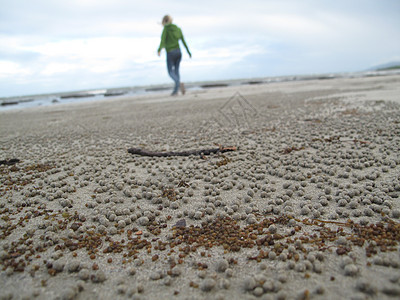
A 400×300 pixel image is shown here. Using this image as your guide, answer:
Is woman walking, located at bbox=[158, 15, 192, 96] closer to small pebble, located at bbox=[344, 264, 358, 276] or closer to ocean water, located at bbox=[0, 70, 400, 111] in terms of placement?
ocean water, located at bbox=[0, 70, 400, 111]

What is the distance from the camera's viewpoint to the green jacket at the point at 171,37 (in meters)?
16.8

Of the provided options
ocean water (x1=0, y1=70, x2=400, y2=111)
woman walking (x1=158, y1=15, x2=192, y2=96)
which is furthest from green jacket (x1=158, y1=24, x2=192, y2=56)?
ocean water (x1=0, y1=70, x2=400, y2=111)

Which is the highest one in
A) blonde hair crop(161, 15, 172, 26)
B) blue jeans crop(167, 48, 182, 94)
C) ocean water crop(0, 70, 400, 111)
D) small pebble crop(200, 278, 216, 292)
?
blonde hair crop(161, 15, 172, 26)

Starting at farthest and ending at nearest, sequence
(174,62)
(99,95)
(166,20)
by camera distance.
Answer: (99,95), (174,62), (166,20)

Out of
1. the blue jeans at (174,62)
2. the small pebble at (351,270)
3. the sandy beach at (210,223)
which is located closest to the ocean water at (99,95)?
the blue jeans at (174,62)

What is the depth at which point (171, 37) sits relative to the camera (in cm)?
1689

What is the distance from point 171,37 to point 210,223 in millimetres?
15967

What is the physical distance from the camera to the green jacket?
16.8 m

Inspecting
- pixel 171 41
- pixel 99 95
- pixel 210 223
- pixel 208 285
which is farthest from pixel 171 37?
pixel 99 95

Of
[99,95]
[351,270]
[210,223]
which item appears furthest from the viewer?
[99,95]

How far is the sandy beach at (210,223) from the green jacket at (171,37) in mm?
12521

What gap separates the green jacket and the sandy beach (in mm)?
12521

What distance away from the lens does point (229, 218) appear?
3152mm

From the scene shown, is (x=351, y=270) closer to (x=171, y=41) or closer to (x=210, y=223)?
(x=210, y=223)
